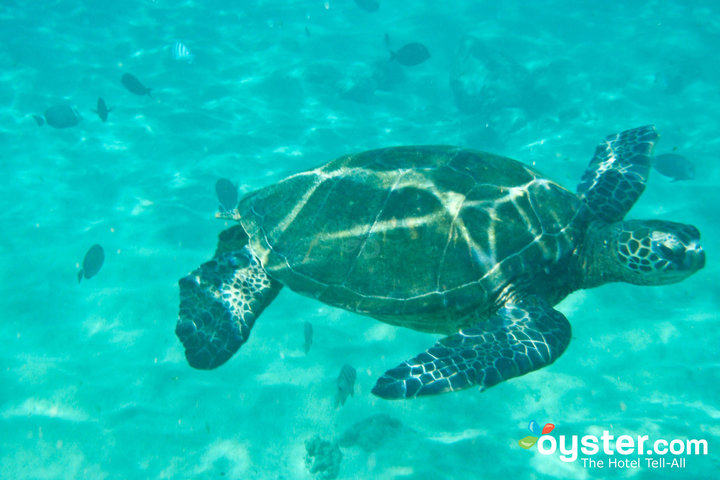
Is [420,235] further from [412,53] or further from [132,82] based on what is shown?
[412,53]

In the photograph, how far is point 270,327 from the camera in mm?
8602

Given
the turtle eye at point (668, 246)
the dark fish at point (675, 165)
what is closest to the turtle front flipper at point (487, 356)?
the turtle eye at point (668, 246)

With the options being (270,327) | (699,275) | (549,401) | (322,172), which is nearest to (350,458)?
(270,327)

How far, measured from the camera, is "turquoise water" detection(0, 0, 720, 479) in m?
6.83

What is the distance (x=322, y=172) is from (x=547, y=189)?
276cm

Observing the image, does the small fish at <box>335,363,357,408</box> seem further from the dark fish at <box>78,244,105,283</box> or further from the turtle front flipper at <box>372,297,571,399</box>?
the dark fish at <box>78,244,105,283</box>

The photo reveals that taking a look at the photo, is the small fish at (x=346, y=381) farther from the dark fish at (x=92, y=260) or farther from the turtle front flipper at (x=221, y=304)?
the dark fish at (x=92, y=260)

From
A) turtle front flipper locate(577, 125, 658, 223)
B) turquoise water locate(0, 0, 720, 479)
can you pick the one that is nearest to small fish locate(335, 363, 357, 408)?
turquoise water locate(0, 0, 720, 479)

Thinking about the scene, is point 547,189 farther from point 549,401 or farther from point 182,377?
point 182,377

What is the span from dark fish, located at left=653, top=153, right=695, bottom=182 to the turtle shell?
7177 millimetres

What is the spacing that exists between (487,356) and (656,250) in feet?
7.45
